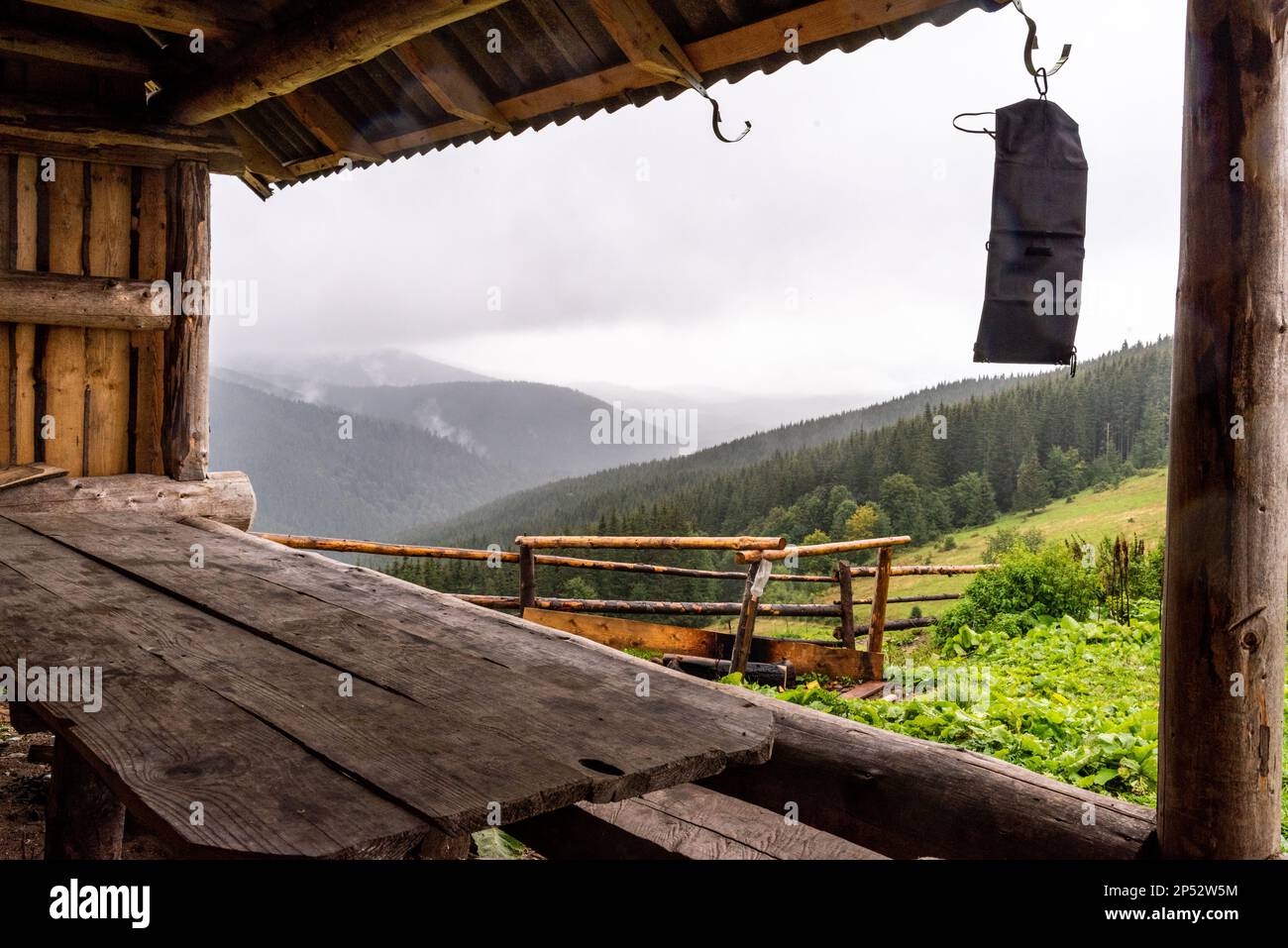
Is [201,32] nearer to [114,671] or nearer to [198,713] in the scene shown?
[114,671]

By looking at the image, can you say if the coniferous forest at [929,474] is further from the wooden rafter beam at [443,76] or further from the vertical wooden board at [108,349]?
the wooden rafter beam at [443,76]

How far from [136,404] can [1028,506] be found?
124ft

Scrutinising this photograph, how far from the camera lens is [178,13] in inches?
159

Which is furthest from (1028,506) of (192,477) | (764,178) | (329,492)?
(764,178)

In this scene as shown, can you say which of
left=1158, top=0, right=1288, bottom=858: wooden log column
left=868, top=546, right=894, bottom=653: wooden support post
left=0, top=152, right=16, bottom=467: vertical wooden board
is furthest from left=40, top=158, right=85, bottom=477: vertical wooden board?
left=868, top=546, right=894, bottom=653: wooden support post

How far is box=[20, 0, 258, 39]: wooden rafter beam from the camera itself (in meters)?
3.87

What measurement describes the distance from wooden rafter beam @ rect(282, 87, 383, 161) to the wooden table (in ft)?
10.3

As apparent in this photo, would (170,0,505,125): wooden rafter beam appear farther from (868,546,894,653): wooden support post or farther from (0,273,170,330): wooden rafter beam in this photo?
(868,546,894,653): wooden support post

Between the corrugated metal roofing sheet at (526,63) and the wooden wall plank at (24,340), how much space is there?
139 cm

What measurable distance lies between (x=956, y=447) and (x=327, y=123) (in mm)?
41044

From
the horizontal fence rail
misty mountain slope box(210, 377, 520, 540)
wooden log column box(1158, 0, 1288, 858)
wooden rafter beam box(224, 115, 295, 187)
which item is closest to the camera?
wooden log column box(1158, 0, 1288, 858)

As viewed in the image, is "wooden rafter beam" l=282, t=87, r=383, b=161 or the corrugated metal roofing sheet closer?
the corrugated metal roofing sheet

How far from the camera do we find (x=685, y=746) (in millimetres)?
1521

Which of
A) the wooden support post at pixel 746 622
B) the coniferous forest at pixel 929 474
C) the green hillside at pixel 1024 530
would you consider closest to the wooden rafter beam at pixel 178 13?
the wooden support post at pixel 746 622
